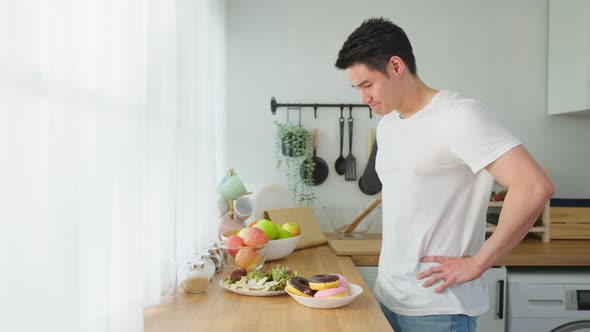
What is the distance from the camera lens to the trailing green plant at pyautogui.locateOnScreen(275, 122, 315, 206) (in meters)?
2.53

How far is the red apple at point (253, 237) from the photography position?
1633 millimetres

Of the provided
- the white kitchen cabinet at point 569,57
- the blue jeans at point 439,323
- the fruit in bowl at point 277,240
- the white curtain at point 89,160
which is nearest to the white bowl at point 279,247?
the fruit in bowl at point 277,240

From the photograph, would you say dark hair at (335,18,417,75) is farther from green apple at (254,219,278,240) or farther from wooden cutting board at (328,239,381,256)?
wooden cutting board at (328,239,381,256)

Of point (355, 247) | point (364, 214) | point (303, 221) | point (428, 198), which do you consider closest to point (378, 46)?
point (428, 198)

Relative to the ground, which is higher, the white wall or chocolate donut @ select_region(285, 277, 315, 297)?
the white wall

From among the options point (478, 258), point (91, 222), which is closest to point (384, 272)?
point (478, 258)

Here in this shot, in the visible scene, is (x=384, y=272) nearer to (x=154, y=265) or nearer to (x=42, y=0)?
(x=154, y=265)

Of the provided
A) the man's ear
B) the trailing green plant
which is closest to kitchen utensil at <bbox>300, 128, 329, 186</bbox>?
the trailing green plant

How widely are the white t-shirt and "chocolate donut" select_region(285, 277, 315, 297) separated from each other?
0.73ft

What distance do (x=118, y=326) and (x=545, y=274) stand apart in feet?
5.73

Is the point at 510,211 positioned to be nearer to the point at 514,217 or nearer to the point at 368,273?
the point at 514,217

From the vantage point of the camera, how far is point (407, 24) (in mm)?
2619

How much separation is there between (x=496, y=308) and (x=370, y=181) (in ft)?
2.81

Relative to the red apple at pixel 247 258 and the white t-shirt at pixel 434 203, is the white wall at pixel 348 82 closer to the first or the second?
the red apple at pixel 247 258
